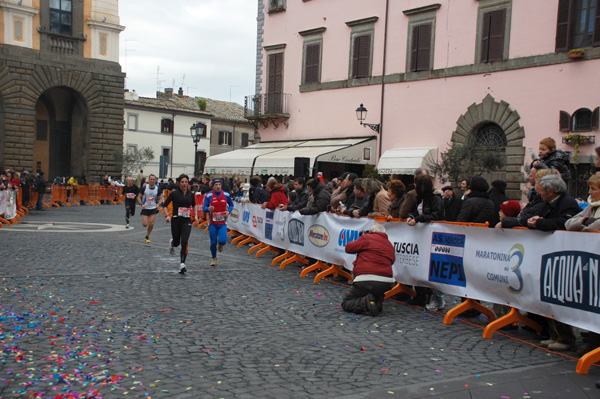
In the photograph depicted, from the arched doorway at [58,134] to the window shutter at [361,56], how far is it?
22.1 m

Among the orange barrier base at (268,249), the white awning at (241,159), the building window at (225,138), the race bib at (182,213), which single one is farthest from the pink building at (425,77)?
the building window at (225,138)

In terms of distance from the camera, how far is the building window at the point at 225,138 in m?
67.9

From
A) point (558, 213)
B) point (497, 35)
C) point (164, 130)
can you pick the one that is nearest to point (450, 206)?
point (558, 213)

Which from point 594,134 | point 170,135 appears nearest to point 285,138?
point 594,134

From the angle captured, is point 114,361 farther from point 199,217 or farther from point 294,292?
point 199,217

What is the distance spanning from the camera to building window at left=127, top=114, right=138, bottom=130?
5975 cm

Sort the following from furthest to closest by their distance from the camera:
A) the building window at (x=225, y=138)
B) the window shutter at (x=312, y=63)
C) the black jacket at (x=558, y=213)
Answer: the building window at (x=225, y=138)
the window shutter at (x=312, y=63)
the black jacket at (x=558, y=213)

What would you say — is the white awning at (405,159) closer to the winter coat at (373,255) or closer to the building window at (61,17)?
the winter coat at (373,255)

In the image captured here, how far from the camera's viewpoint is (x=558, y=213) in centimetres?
718

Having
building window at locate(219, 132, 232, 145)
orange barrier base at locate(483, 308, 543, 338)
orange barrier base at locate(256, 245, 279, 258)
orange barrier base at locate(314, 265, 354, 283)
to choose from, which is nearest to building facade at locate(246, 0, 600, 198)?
orange barrier base at locate(256, 245, 279, 258)

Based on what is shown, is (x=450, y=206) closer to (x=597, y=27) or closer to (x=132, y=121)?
(x=597, y=27)

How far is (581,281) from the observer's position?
21.4 feet

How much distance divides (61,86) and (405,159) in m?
24.1

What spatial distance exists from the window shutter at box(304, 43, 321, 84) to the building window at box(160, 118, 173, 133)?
113ft
